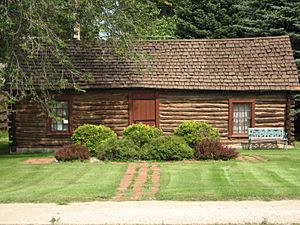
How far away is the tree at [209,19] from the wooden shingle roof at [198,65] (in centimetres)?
839

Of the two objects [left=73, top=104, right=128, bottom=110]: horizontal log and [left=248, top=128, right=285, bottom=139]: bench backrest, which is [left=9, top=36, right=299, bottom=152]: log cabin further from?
[left=248, top=128, right=285, bottom=139]: bench backrest

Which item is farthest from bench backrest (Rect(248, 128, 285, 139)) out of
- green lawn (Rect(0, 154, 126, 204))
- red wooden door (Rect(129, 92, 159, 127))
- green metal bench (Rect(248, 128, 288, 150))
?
green lawn (Rect(0, 154, 126, 204))

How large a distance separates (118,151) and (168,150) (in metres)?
1.85

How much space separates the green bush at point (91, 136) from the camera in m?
19.2

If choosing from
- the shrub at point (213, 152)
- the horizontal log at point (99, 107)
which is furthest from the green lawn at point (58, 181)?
the horizontal log at point (99, 107)

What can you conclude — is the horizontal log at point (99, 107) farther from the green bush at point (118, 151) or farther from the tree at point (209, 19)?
the tree at point (209, 19)

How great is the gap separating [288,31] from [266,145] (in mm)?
8426

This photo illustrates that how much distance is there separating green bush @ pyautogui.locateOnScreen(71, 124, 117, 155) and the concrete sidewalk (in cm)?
926

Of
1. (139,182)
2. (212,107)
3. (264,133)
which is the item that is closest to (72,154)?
(139,182)

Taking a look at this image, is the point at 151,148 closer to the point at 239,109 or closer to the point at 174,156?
the point at 174,156

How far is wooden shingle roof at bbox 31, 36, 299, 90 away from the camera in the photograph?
21422 millimetres

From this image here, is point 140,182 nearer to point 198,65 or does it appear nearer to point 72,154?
point 72,154

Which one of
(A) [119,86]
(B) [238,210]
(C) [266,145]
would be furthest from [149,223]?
(C) [266,145]

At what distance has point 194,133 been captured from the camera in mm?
19141
